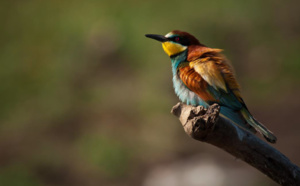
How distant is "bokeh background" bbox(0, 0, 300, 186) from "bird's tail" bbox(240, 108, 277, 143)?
166cm

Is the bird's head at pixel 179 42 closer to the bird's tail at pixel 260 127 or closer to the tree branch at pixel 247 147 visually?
the bird's tail at pixel 260 127

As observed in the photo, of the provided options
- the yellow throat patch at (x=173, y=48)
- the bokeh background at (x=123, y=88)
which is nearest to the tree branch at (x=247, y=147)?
the yellow throat patch at (x=173, y=48)

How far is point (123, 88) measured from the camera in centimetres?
555

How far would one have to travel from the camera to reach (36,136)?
5.19 metres

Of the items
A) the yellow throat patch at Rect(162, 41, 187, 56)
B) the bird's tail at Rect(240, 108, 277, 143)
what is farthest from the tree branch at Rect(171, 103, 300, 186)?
the yellow throat patch at Rect(162, 41, 187, 56)

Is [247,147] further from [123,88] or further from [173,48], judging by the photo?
[123,88]

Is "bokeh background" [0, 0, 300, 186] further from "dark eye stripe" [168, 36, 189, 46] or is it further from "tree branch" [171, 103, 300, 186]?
"tree branch" [171, 103, 300, 186]

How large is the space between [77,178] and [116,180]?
1.33ft

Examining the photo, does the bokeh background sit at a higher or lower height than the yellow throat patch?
lower

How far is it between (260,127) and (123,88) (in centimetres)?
350

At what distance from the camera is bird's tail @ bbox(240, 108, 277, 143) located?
211 centimetres

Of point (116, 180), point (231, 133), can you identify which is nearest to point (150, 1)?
point (116, 180)

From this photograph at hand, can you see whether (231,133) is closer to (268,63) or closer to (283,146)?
(283,146)

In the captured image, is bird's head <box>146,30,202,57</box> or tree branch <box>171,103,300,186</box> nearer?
tree branch <box>171,103,300,186</box>
